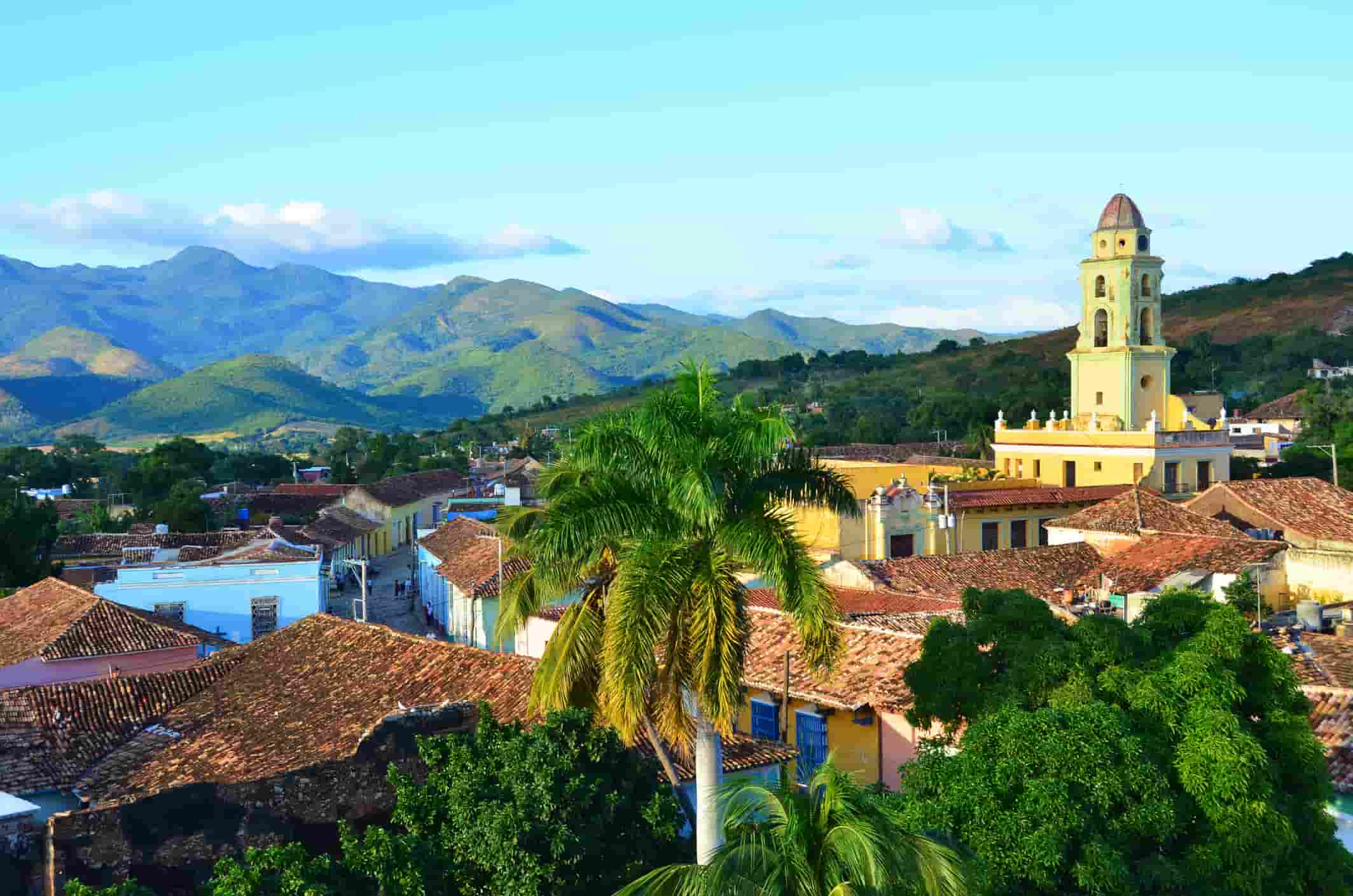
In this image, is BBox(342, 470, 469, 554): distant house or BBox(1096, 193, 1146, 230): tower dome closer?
BBox(1096, 193, 1146, 230): tower dome

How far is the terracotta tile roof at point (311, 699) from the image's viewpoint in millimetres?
15734

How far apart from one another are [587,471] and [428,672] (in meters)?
8.35

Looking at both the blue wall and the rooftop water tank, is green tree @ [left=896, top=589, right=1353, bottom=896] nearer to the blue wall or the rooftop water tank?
the rooftop water tank

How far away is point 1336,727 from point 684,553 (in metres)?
8.55

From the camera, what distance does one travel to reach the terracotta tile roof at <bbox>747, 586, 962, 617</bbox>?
21.9 m

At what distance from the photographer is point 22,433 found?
19312 centimetres

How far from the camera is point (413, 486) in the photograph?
6900cm

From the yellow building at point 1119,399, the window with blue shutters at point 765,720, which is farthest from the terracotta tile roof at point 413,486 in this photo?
the window with blue shutters at point 765,720

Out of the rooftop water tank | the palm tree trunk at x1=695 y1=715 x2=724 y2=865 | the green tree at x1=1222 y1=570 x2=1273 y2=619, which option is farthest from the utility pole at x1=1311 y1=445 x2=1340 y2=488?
the palm tree trunk at x1=695 y1=715 x2=724 y2=865

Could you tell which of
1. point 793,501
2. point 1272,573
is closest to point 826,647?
point 793,501

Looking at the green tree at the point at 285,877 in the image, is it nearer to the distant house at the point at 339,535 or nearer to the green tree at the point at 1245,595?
the green tree at the point at 1245,595

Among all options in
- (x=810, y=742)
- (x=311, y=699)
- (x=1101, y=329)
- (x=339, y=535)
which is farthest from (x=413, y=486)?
(x=810, y=742)

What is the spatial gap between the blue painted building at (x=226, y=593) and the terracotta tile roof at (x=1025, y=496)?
1539 cm

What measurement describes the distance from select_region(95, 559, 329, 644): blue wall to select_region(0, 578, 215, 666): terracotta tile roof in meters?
2.53
